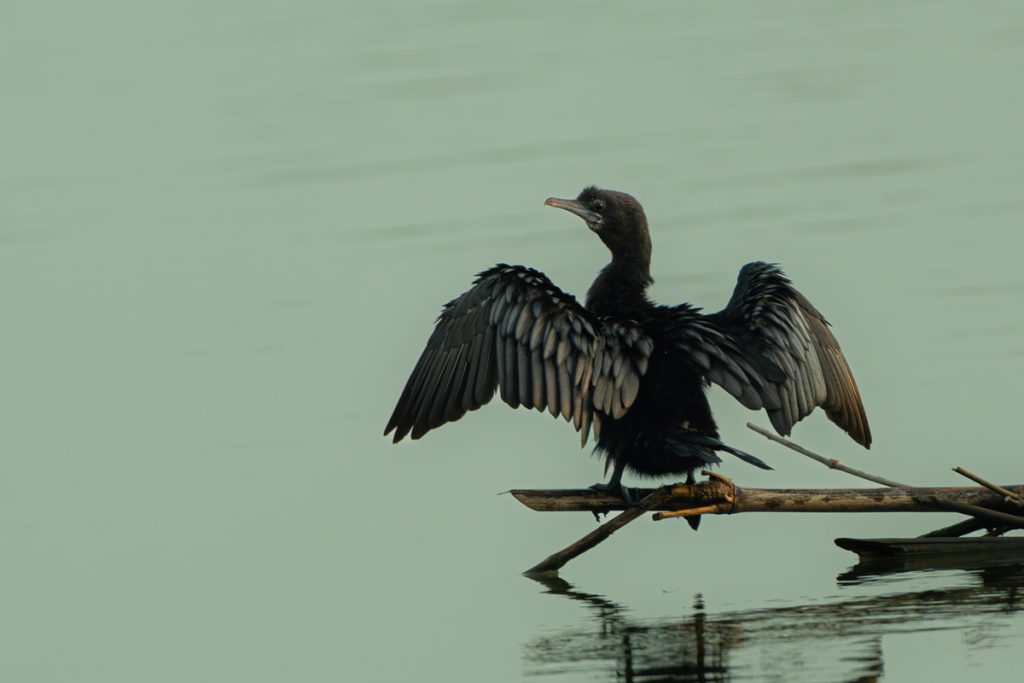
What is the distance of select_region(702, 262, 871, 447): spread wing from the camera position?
7.21m

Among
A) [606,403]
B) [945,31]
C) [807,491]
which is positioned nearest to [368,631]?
[606,403]

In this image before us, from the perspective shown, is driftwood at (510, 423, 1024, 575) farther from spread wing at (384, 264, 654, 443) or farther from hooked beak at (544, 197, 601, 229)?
hooked beak at (544, 197, 601, 229)

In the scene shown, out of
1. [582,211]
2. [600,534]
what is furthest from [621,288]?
[600,534]

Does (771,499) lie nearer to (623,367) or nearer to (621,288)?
(623,367)

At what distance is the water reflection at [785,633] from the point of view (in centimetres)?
631

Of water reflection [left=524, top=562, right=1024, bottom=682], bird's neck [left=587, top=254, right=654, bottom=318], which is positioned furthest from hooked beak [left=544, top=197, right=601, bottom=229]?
water reflection [left=524, top=562, right=1024, bottom=682]

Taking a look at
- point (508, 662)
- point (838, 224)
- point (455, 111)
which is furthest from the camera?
point (455, 111)

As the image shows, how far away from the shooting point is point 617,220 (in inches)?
320

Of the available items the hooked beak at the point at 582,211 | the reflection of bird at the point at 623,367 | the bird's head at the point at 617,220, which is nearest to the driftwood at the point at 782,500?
the reflection of bird at the point at 623,367

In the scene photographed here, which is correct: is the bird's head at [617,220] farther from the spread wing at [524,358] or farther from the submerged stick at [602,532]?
the submerged stick at [602,532]

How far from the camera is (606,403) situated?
23.1ft

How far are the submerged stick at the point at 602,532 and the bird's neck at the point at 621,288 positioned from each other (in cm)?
94

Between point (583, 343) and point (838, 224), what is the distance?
6110 millimetres

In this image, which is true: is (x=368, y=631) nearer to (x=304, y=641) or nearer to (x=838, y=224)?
(x=304, y=641)
